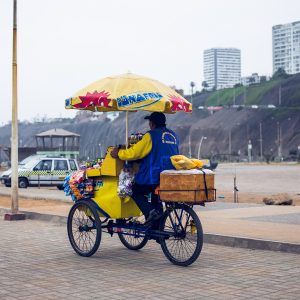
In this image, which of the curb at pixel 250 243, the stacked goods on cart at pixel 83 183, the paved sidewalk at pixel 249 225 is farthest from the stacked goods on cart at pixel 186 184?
the paved sidewalk at pixel 249 225

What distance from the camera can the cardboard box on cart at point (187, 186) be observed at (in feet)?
27.0

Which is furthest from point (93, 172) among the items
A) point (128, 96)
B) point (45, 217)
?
point (45, 217)

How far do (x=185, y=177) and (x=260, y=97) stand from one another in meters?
168

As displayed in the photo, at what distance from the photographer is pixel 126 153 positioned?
8711mm

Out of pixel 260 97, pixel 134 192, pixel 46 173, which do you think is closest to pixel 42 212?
pixel 134 192

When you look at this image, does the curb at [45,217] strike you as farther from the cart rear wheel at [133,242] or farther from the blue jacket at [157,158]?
the blue jacket at [157,158]

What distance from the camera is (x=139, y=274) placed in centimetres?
781

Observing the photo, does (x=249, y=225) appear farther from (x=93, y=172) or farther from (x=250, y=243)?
(x=93, y=172)

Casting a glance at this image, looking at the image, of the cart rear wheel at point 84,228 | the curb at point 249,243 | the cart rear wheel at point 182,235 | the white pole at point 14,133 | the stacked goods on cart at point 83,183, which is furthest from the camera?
the white pole at point 14,133

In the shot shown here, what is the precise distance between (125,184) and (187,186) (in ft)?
3.19

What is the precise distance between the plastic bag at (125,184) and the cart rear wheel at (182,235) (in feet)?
2.06

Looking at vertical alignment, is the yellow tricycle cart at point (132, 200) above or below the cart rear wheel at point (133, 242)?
above

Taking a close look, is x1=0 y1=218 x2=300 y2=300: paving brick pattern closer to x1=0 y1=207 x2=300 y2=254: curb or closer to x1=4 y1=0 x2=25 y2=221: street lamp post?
x1=0 y1=207 x2=300 y2=254: curb

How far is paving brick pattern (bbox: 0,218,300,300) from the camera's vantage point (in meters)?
6.68
